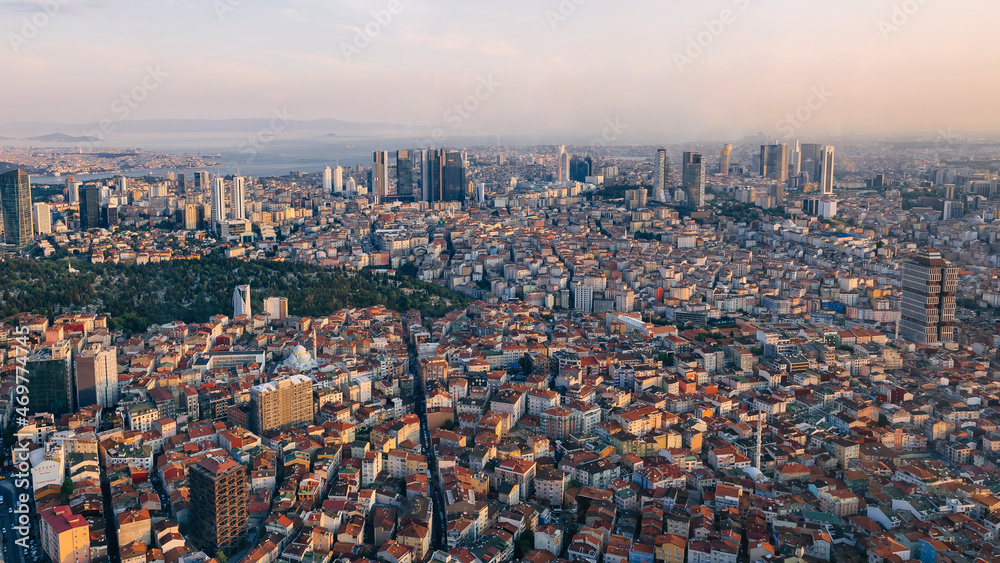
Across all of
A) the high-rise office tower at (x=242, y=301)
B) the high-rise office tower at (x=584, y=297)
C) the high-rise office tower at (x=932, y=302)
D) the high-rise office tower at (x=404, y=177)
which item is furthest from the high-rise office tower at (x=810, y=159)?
the high-rise office tower at (x=242, y=301)

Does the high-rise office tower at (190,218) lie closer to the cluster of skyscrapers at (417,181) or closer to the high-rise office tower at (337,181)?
the cluster of skyscrapers at (417,181)

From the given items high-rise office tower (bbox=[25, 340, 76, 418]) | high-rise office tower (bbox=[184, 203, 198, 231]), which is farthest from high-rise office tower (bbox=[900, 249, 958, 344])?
high-rise office tower (bbox=[184, 203, 198, 231])

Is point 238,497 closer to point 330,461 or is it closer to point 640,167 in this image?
point 330,461

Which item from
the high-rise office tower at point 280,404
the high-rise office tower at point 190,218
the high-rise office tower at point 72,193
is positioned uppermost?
the high-rise office tower at point 72,193

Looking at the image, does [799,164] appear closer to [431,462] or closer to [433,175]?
[433,175]

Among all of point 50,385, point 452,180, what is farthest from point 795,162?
point 50,385

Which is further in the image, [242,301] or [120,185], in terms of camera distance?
[120,185]
